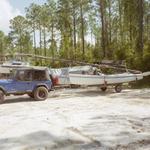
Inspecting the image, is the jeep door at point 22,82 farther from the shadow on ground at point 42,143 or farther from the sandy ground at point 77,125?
the shadow on ground at point 42,143

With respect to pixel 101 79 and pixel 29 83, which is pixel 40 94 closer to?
pixel 29 83

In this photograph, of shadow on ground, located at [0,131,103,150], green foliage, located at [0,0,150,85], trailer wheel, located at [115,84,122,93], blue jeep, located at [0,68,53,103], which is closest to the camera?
shadow on ground, located at [0,131,103,150]

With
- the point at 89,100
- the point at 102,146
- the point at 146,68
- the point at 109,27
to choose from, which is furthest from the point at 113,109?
the point at 109,27

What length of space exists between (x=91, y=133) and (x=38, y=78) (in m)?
9.41

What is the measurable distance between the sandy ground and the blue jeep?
105 cm

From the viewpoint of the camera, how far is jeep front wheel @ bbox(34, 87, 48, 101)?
19.1m

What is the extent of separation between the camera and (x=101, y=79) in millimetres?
21641

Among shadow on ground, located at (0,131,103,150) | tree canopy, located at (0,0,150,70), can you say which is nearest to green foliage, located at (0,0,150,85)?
tree canopy, located at (0,0,150,70)

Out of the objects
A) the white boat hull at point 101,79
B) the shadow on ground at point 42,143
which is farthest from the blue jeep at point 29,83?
the shadow on ground at point 42,143

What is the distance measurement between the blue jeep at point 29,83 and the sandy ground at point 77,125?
1.05 m

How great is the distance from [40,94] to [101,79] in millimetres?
4119

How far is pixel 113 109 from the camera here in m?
14.8

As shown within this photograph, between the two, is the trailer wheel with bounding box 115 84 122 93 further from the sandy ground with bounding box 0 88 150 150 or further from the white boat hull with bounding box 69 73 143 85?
the sandy ground with bounding box 0 88 150 150

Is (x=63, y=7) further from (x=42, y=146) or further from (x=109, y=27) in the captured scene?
(x=42, y=146)
